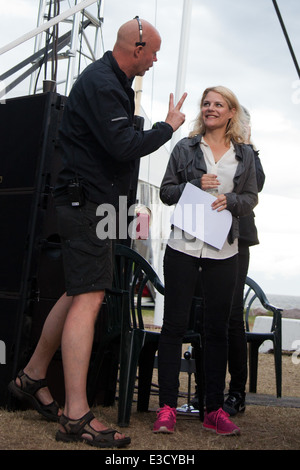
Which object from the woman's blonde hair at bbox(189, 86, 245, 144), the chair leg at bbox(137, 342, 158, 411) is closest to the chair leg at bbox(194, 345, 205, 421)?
the chair leg at bbox(137, 342, 158, 411)

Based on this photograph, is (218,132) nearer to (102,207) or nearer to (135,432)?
(102,207)

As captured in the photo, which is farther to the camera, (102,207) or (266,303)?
(266,303)

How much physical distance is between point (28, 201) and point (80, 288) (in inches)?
33.5

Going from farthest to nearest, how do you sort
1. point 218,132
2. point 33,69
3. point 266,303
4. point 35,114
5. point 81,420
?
point 33,69
point 266,303
point 35,114
point 218,132
point 81,420

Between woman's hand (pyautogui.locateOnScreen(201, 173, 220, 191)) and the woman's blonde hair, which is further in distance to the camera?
the woman's blonde hair

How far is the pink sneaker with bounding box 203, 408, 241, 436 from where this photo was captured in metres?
2.82

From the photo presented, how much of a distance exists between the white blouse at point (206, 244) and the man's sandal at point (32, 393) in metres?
0.85

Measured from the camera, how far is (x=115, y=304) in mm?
3270

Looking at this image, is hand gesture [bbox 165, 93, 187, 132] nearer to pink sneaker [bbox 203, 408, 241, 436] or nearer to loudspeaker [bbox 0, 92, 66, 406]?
loudspeaker [bbox 0, 92, 66, 406]

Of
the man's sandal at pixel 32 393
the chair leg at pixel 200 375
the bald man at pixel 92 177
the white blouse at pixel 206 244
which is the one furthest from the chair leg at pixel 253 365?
the bald man at pixel 92 177

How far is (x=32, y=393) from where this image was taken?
287 centimetres

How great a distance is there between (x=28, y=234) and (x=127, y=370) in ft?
2.62

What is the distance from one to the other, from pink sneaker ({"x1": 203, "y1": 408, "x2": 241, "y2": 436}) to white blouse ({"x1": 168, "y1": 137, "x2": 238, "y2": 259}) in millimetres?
683
